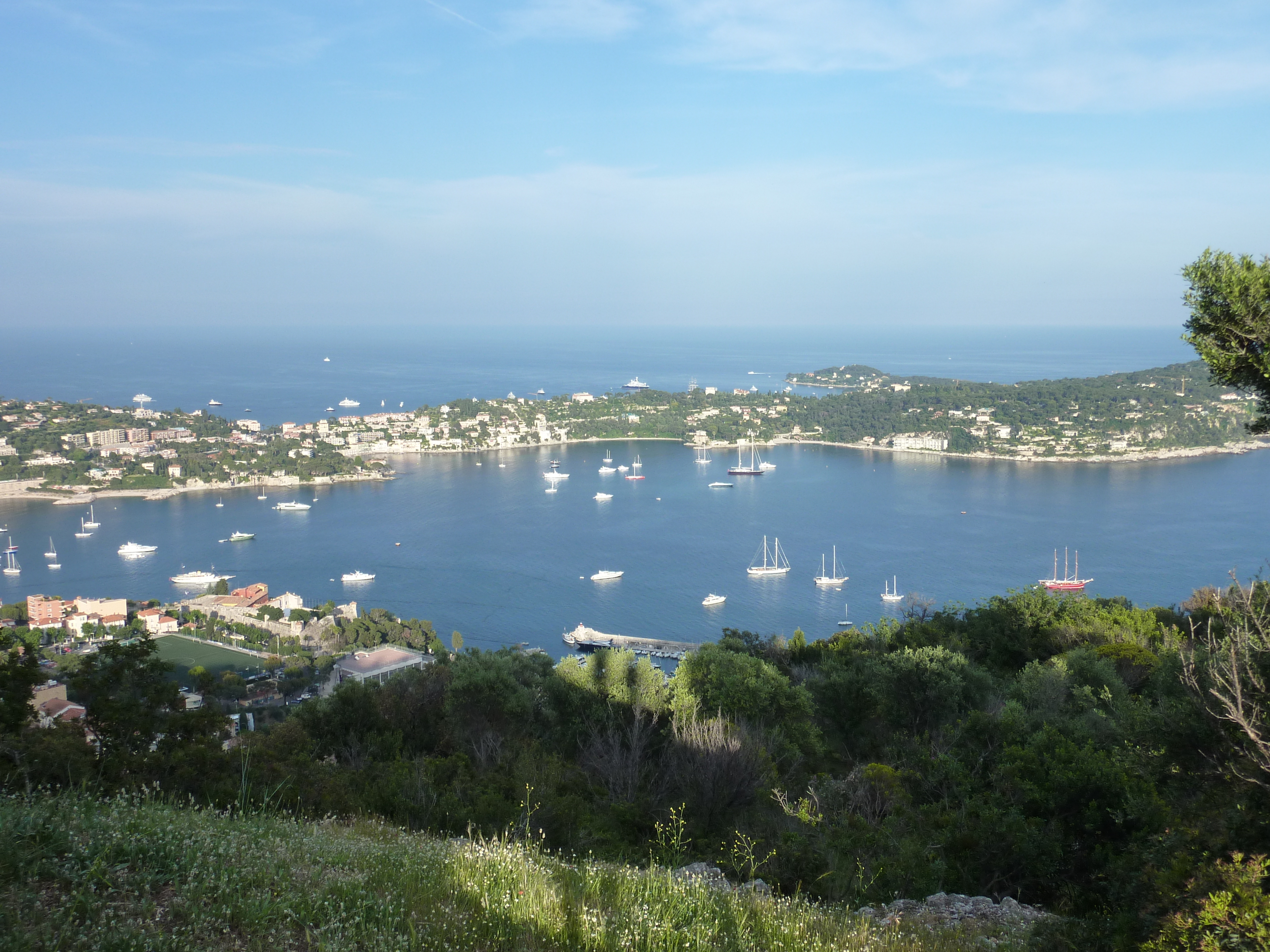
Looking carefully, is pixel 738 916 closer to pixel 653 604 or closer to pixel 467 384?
pixel 653 604

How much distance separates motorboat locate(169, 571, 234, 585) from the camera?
2075 centimetres

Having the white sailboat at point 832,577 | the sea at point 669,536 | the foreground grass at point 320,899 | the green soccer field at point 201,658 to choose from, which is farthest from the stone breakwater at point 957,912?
the white sailboat at point 832,577

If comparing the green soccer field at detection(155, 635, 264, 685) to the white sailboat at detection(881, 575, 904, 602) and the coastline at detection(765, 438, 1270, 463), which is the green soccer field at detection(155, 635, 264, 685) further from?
the coastline at detection(765, 438, 1270, 463)

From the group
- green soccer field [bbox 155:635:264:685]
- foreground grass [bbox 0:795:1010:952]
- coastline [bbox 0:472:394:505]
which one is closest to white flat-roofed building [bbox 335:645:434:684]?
green soccer field [bbox 155:635:264:685]

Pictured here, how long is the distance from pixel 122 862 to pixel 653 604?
18400 mm

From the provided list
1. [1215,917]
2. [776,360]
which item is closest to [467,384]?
[776,360]

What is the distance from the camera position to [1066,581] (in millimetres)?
19984

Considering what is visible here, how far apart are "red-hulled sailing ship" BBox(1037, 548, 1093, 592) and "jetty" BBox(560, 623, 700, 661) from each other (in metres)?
9.23

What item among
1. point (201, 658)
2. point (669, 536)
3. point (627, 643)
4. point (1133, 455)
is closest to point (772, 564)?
point (669, 536)

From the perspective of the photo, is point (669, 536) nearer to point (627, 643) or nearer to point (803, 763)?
point (627, 643)

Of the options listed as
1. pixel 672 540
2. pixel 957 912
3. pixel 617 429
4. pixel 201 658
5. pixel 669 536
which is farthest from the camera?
pixel 617 429

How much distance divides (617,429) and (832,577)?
2585 cm

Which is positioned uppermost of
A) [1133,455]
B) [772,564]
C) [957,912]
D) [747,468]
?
[957,912]

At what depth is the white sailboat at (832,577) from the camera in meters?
20.5
